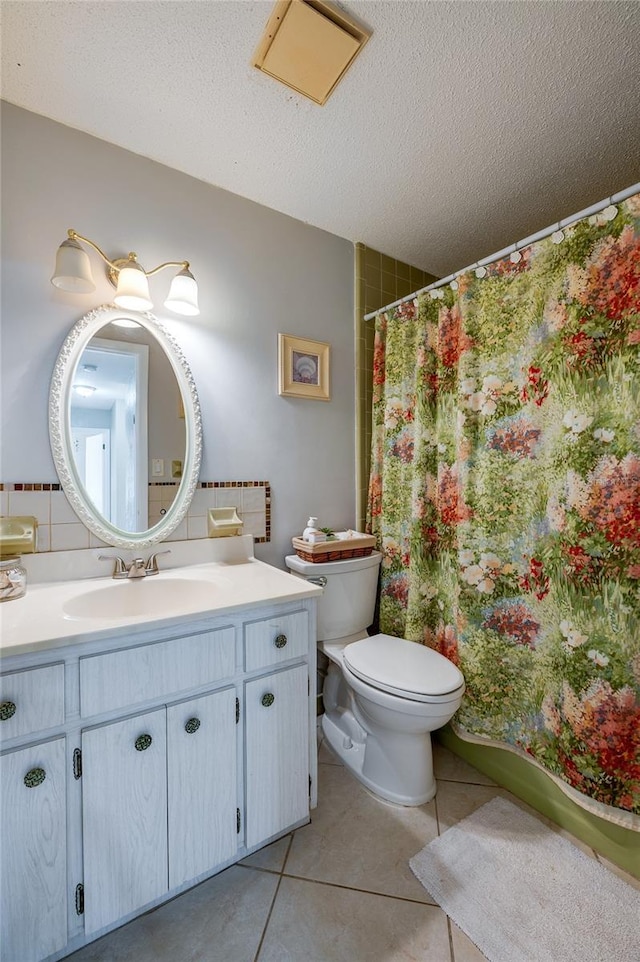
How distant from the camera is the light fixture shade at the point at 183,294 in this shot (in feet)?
4.54

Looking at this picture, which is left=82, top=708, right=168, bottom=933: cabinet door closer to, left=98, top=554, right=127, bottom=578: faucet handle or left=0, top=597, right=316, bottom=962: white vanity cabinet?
left=0, top=597, right=316, bottom=962: white vanity cabinet

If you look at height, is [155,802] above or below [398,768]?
above

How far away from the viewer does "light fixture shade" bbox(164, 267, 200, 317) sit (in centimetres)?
138

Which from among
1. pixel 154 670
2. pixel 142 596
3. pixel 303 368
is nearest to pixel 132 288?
pixel 303 368

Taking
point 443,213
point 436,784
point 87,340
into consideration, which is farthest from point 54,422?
point 436,784

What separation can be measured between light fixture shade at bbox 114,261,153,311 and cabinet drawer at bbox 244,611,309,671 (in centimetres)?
111

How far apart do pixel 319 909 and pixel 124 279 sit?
6.44ft

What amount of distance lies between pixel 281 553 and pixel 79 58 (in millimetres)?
1714

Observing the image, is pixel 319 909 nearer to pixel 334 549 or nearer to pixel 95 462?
pixel 334 549

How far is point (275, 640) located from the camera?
1158mm

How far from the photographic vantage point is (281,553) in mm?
1749

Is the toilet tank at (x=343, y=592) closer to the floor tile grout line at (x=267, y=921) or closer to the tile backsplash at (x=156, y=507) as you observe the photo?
the tile backsplash at (x=156, y=507)

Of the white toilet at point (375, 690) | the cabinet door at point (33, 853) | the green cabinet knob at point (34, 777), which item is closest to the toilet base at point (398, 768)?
the white toilet at point (375, 690)

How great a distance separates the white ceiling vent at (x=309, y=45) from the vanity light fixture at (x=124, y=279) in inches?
24.5
